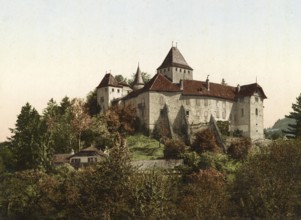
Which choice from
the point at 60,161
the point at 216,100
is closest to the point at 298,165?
the point at 60,161

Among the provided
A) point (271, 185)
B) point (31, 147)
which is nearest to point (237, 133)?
point (31, 147)

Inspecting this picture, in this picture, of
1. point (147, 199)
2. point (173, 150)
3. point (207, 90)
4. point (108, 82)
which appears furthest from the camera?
point (108, 82)

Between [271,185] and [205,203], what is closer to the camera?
[205,203]

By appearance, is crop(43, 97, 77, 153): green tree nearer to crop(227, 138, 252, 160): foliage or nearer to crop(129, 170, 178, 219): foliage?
crop(227, 138, 252, 160): foliage

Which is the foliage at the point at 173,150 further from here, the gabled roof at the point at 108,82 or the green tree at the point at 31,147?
the gabled roof at the point at 108,82

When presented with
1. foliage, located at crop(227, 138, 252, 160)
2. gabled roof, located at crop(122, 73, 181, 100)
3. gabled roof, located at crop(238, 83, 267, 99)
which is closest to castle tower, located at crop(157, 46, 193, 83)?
gabled roof, located at crop(122, 73, 181, 100)

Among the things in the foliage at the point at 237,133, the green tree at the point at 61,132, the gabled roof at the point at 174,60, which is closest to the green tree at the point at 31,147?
the green tree at the point at 61,132

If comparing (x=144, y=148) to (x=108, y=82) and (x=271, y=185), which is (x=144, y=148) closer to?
(x=108, y=82)

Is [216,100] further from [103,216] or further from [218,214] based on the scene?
[103,216]
